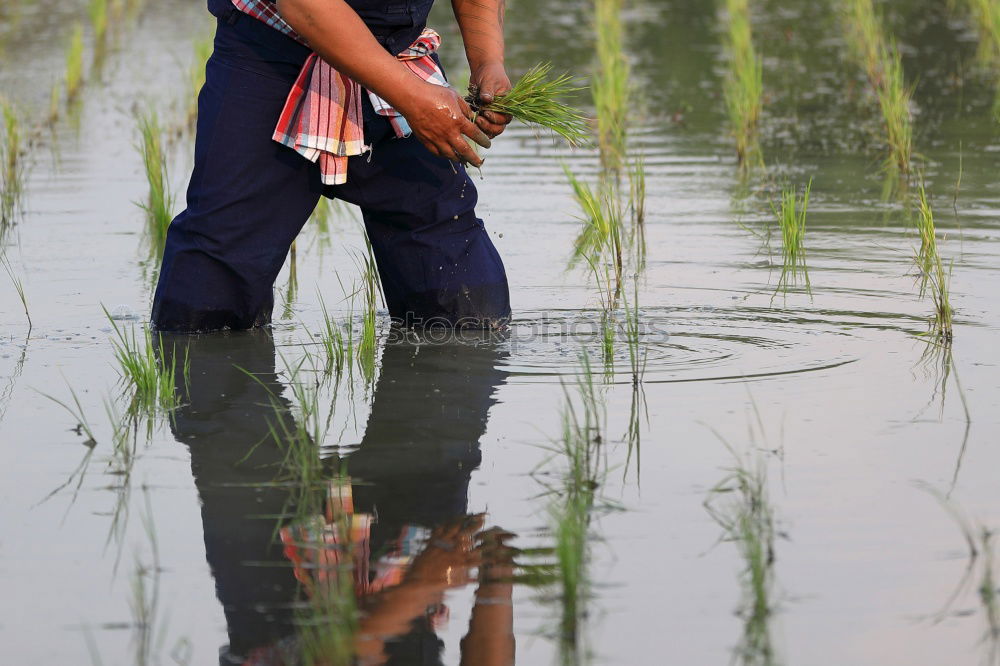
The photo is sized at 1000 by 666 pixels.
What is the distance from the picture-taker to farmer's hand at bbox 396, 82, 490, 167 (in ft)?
11.8

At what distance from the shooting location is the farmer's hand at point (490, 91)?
12.6ft

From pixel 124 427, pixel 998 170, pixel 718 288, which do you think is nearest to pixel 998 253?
pixel 718 288

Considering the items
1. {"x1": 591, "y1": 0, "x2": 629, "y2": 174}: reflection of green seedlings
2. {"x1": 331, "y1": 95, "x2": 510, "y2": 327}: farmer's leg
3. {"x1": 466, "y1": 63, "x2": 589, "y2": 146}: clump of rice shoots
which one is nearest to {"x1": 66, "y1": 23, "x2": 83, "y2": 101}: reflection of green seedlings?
{"x1": 591, "y1": 0, "x2": 629, "y2": 174}: reflection of green seedlings

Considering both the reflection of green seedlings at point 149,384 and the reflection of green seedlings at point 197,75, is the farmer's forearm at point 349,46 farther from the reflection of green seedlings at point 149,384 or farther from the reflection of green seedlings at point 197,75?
the reflection of green seedlings at point 197,75

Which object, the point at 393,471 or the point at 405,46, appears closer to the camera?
the point at 393,471

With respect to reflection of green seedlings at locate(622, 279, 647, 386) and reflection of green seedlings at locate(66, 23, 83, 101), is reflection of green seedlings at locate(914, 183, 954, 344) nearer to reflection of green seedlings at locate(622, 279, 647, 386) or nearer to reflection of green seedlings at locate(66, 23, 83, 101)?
reflection of green seedlings at locate(622, 279, 647, 386)

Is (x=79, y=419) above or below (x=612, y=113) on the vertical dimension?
below

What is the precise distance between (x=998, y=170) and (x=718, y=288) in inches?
86.9

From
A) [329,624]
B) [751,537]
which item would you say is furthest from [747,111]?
[329,624]

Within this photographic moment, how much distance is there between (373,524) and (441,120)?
1.28 m

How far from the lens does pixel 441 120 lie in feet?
11.9

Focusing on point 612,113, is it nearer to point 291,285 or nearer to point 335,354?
point 291,285

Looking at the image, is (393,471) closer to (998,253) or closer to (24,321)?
(24,321)

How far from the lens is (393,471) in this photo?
296cm
